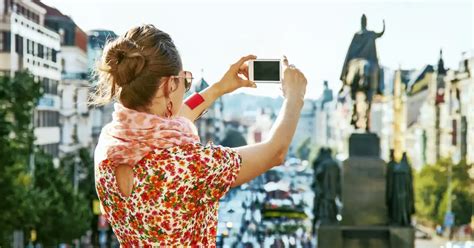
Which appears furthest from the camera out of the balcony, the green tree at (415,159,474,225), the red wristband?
the green tree at (415,159,474,225)

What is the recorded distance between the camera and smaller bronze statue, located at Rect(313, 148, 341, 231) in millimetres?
14758

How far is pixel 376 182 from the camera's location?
1405 centimetres

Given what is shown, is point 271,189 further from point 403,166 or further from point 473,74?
point 403,166

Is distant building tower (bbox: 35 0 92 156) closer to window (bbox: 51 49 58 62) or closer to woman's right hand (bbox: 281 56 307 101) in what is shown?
Answer: window (bbox: 51 49 58 62)

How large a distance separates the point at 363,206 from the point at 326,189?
1037mm

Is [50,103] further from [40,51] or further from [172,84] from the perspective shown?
[172,84]

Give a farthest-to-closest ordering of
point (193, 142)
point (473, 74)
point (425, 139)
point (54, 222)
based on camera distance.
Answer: point (425, 139) → point (473, 74) → point (54, 222) → point (193, 142)

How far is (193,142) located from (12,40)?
2396 centimetres

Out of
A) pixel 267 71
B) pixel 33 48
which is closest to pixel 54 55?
pixel 33 48

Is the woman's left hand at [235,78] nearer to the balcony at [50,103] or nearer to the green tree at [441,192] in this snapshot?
the balcony at [50,103]

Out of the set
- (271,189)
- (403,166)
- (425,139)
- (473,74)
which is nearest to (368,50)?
(403,166)

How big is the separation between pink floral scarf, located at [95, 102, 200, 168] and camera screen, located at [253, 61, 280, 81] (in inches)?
8.5

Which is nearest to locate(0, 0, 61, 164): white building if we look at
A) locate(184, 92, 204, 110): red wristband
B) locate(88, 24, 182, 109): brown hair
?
locate(184, 92, 204, 110): red wristband

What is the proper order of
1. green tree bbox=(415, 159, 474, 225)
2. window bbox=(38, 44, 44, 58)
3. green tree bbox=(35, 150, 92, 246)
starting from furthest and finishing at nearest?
green tree bbox=(415, 159, 474, 225)
window bbox=(38, 44, 44, 58)
green tree bbox=(35, 150, 92, 246)
